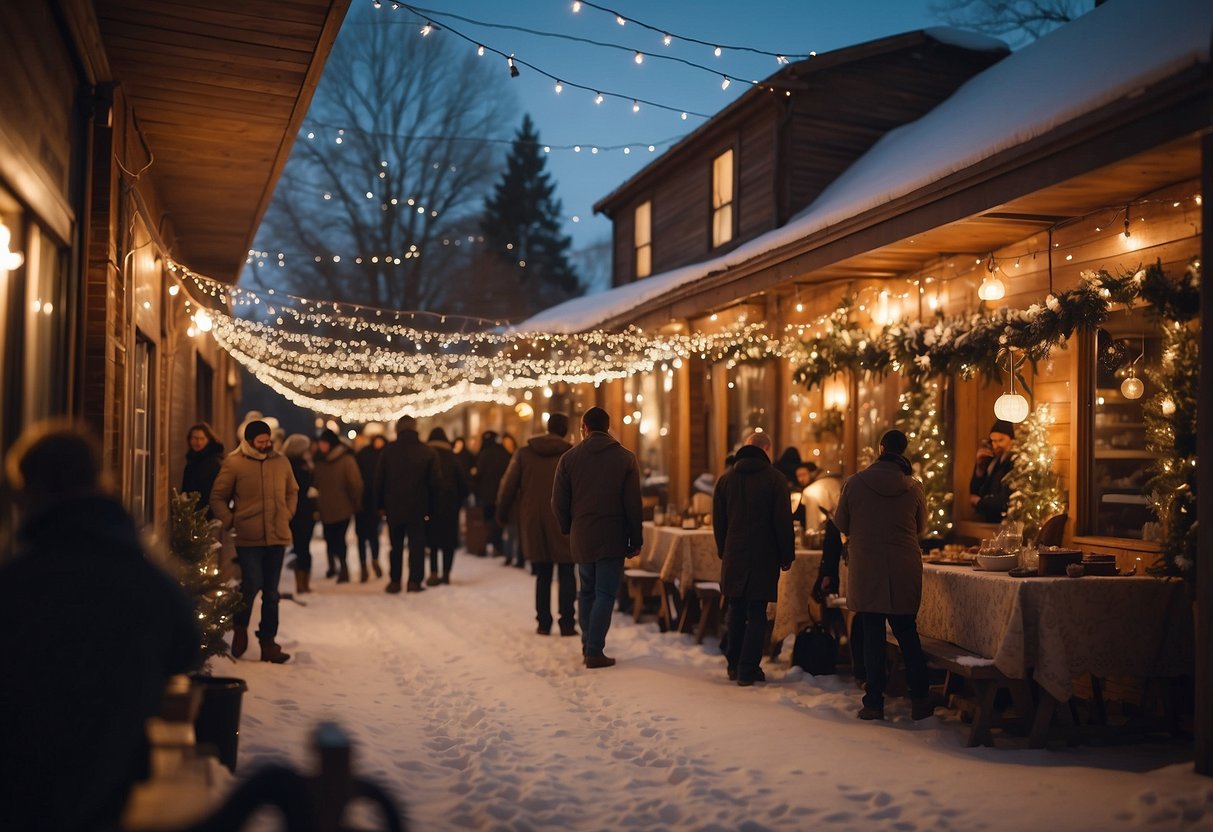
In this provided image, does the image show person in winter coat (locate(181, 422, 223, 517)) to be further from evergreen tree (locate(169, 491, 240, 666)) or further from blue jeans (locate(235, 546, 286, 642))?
evergreen tree (locate(169, 491, 240, 666))

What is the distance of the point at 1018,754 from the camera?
265 inches

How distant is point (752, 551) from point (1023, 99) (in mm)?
4921

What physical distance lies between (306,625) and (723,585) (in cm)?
498

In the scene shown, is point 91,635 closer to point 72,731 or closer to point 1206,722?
point 72,731

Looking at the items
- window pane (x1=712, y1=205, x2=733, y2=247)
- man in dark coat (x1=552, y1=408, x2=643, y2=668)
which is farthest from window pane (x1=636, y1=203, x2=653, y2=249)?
man in dark coat (x1=552, y1=408, x2=643, y2=668)

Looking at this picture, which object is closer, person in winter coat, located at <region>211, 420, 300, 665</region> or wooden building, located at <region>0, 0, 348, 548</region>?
wooden building, located at <region>0, 0, 348, 548</region>

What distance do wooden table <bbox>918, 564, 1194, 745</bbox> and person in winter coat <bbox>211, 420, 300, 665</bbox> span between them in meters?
5.46

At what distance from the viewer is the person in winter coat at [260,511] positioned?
361 inches

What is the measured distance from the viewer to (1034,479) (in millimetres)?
9383

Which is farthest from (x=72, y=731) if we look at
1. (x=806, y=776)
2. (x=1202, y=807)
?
(x=1202, y=807)

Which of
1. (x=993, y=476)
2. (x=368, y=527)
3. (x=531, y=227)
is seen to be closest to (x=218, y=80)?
(x=993, y=476)

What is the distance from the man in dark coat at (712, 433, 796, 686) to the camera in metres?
8.70

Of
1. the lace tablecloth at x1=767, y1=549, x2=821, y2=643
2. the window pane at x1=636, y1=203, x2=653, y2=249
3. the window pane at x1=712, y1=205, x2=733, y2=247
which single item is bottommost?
the lace tablecloth at x1=767, y1=549, x2=821, y2=643

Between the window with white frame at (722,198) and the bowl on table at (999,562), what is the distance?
11.0 m
